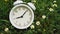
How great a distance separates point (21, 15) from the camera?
7.67ft

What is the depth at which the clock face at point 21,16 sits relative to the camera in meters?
2.32

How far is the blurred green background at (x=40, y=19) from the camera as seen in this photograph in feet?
7.66

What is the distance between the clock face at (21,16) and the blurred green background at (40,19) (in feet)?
0.18

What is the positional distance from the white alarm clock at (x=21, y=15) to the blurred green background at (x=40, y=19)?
6 cm

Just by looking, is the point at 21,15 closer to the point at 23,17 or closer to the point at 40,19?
the point at 23,17

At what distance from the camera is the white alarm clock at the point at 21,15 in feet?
7.60

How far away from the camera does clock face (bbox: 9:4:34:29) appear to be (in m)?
2.32

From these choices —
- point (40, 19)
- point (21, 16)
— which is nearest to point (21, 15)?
point (21, 16)

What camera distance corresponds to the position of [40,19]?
7.79ft

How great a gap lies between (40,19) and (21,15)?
0.73 ft

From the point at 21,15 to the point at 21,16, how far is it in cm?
1

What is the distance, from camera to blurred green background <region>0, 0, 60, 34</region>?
2.34m

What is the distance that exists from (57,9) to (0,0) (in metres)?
0.69

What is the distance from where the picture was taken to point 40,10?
241 centimetres
